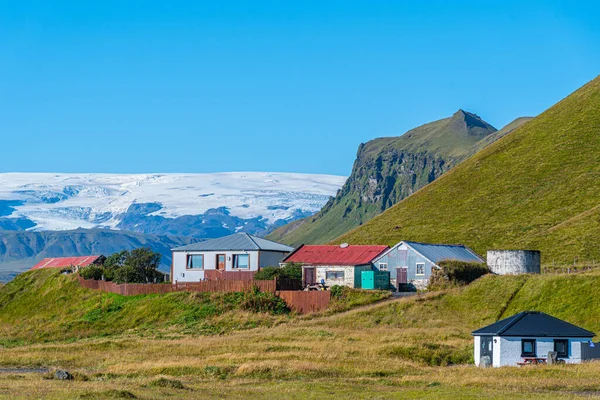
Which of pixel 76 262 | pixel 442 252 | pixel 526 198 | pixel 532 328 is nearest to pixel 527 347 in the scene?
pixel 532 328

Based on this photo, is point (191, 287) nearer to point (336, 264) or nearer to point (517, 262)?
point (336, 264)

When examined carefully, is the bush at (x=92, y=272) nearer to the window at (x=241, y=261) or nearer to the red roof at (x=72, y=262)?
the red roof at (x=72, y=262)

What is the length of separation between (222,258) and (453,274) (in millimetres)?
25705

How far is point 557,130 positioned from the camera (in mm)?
162250

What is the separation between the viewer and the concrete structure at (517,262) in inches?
3580

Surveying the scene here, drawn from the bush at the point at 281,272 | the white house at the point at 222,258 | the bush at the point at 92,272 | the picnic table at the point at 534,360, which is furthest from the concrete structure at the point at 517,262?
the bush at the point at 92,272

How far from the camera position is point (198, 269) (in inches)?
3979

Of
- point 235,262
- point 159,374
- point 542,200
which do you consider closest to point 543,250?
point 542,200

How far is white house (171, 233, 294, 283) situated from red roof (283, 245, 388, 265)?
2.98 meters

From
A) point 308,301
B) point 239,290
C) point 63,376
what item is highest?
point 239,290

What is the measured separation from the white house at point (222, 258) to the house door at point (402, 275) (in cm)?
1490

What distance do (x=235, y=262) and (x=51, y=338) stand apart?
76.3ft

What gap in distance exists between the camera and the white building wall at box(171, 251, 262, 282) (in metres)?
98.8

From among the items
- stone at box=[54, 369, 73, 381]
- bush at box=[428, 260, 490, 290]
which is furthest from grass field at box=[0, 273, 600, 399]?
bush at box=[428, 260, 490, 290]
